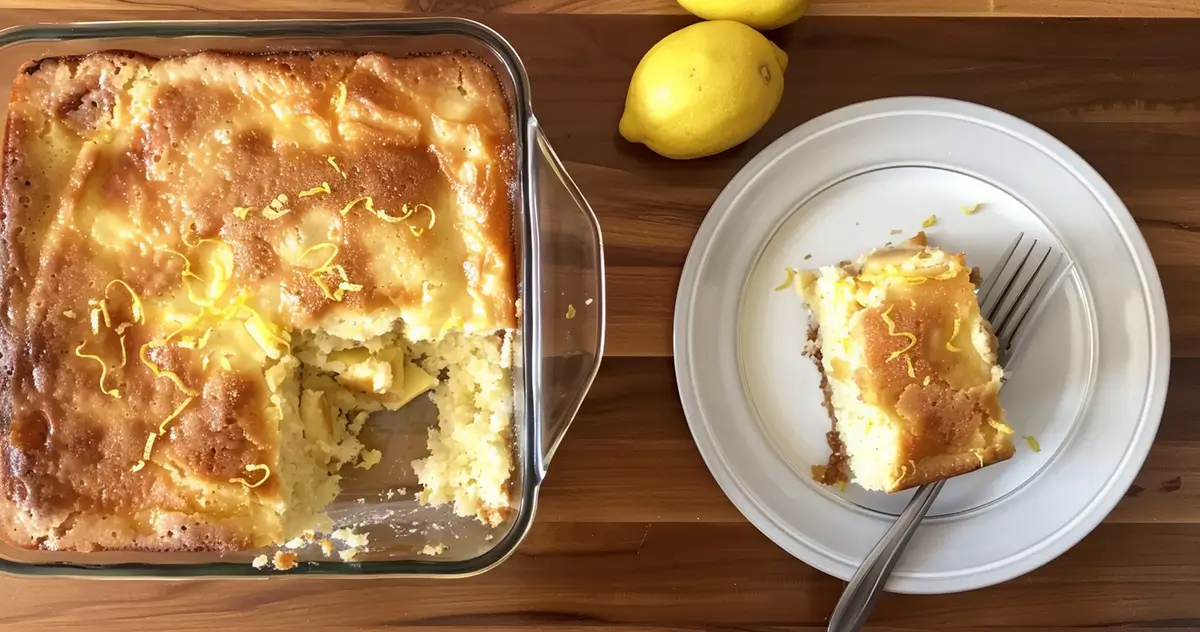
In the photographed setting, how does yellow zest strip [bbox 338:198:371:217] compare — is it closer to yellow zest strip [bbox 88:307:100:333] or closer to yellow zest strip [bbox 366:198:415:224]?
yellow zest strip [bbox 366:198:415:224]

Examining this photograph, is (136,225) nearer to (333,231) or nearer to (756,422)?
(333,231)

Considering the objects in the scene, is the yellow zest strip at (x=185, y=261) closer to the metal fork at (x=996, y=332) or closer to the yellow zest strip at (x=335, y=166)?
the yellow zest strip at (x=335, y=166)

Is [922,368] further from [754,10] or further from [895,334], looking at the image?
[754,10]

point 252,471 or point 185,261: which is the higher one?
point 185,261

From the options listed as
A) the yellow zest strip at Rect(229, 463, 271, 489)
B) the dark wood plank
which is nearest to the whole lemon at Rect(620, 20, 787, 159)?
the dark wood plank

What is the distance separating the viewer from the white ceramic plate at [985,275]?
67.6 inches

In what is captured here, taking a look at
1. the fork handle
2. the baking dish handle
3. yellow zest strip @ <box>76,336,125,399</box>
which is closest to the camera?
yellow zest strip @ <box>76,336,125,399</box>

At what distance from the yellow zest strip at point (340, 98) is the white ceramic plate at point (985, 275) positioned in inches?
29.8

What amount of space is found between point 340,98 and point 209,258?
385mm

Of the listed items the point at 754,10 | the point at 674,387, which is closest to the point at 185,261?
the point at 674,387

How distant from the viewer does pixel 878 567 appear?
1.69 m

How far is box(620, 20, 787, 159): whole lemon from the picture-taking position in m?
1.56

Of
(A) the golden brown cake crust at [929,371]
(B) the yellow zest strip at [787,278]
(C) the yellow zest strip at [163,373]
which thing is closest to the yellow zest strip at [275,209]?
(C) the yellow zest strip at [163,373]

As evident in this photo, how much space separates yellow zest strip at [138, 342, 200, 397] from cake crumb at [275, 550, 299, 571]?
334mm
